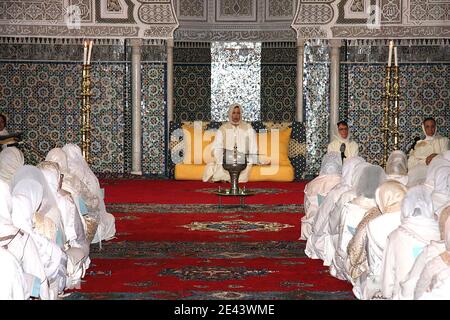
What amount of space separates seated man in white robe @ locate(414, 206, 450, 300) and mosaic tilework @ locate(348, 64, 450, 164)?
759 centimetres

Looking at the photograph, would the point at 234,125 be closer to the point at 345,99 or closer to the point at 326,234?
the point at 345,99

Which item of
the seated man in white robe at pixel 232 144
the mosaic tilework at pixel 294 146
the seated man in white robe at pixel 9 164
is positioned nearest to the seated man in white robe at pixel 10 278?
the seated man in white robe at pixel 9 164

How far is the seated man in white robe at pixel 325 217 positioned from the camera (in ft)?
18.1

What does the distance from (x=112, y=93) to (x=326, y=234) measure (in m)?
5.85

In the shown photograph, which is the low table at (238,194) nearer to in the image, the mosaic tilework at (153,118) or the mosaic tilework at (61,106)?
the mosaic tilework at (153,118)

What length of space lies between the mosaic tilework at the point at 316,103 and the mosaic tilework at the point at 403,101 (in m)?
0.29

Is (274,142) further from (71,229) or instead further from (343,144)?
(71,229)

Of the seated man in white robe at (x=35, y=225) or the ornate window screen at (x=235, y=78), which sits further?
the ornate window screen at (x=235, y=78)

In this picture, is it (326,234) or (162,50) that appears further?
(162,50)

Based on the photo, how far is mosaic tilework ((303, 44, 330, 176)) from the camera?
10914 mm

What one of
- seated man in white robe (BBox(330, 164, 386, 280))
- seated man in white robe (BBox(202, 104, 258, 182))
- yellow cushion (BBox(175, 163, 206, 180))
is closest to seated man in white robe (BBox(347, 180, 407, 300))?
seated man in white robe (BBox(330, 164, 386, 280))

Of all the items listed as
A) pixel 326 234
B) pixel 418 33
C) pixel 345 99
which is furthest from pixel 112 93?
pixel 326 234

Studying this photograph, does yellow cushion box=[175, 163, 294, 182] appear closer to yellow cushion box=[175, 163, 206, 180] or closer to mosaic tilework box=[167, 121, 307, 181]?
yellow cushion box=[175, 163, 206, 180]

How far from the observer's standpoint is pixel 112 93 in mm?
10914
